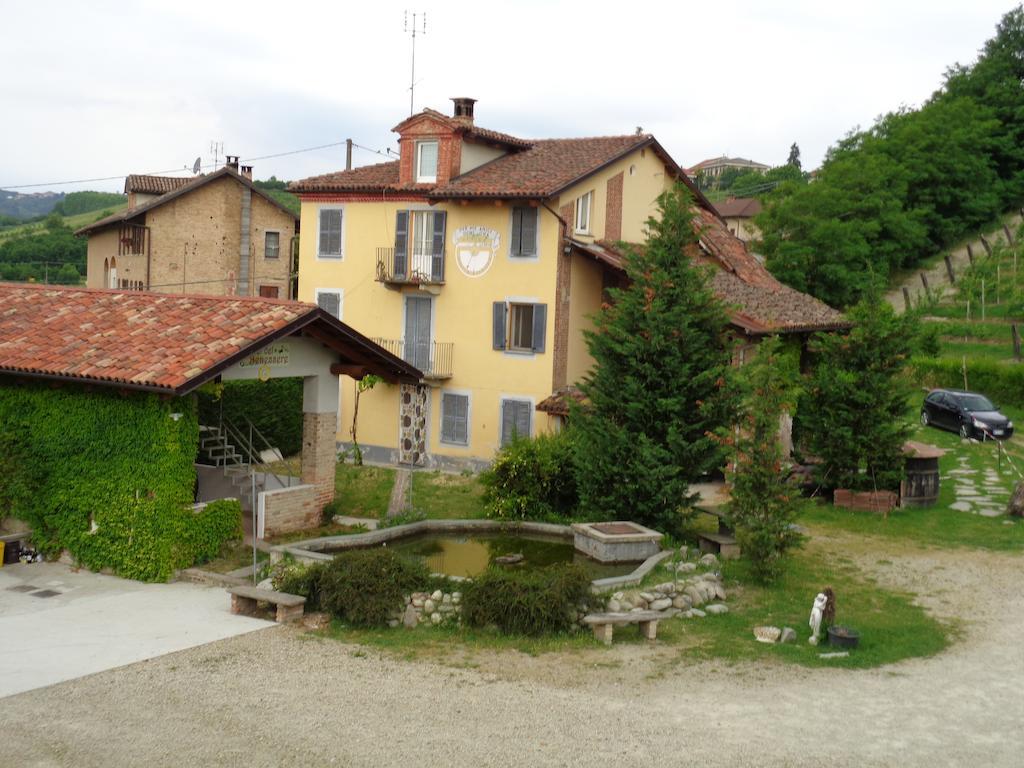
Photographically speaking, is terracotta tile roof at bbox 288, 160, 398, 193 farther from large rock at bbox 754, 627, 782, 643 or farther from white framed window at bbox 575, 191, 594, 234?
large rock at bbox 754, 627, 782, 643

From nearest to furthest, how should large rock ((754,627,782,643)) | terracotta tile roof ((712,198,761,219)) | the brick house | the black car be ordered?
large rock ((754,627,782,643)), the black car, the brick house, terracotta tile roof ((712,198,761,219))

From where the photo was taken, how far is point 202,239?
4647cm

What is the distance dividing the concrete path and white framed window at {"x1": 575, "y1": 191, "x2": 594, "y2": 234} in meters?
15.4

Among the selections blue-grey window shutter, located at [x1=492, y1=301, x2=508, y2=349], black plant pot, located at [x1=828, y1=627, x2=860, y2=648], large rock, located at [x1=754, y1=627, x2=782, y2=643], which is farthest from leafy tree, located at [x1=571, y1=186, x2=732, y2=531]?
blue-grey window shutter, located at [x1=492, y1=301, x2=508, y2=349]

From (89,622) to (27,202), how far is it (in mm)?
190497

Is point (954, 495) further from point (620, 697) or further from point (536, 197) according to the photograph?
point (620, 697)

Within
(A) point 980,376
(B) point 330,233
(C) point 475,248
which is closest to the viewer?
(C) point 475,248

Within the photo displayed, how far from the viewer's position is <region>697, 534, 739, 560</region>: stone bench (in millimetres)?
17234

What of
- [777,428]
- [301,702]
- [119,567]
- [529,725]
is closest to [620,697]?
[529,725]

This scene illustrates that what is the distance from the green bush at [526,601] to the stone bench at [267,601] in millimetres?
2249

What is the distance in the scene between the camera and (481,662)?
39.6 feet

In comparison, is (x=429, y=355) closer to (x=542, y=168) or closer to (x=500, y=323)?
(x=500, y=323)

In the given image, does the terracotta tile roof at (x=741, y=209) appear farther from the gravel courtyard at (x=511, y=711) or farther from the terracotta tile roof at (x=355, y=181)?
the gravel courtyard at (x=511, y=711)

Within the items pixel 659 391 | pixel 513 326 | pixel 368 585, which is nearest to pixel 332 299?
pixel 513 326
